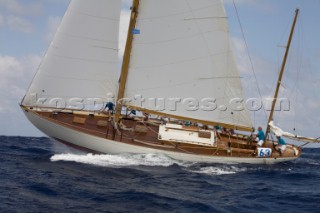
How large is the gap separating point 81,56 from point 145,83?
13.7 feet

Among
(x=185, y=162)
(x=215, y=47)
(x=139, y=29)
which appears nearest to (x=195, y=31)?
(x=215, y=47)

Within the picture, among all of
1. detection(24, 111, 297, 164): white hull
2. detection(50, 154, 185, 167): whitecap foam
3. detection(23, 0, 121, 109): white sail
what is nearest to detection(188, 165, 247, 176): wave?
detection(24, 111, 297, 164): white hull

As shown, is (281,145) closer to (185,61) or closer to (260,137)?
(260,137)

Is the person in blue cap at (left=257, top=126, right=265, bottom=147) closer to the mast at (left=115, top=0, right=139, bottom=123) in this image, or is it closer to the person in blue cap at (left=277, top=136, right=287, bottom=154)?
the person in blue cap at (left=277, top=136, right=287, bottom=154)

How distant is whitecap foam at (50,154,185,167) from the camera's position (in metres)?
20.9

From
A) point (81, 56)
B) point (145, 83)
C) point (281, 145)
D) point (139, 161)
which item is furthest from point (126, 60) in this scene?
point (281, 145)

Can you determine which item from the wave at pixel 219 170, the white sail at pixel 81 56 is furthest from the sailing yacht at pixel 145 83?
the wave at pixel 219 170

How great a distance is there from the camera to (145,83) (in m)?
23.5

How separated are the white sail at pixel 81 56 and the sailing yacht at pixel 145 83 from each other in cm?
6

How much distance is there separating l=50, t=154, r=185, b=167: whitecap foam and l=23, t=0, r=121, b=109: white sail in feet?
10.8

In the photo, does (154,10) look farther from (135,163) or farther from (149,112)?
(135,163)

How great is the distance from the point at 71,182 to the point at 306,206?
9.32 meters

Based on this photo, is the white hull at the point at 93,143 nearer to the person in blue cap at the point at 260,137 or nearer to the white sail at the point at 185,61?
the white sail at the point at 185,61

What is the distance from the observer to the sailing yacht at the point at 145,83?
22031mm
